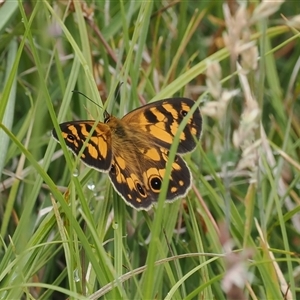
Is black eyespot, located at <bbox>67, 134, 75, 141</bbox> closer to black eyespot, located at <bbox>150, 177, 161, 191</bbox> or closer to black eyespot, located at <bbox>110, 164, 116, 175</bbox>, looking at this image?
black eyespot, located at <bbox>110, 164, 116, 175</bbox>

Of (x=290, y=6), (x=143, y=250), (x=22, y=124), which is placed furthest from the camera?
(x=290, y=6)

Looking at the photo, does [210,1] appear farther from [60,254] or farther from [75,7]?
[60,254]

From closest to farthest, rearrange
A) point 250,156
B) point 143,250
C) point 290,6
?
point 250,156
point 143,250
point 290,6

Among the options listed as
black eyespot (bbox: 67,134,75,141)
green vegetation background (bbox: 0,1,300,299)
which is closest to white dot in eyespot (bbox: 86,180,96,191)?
green vegetation background (bbox: 0,1,300,299)

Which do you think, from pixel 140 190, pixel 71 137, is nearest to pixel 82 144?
pixel 71 137

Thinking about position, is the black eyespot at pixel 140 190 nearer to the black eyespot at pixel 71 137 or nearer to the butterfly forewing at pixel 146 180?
the butterfly forewing at pixel 146 180

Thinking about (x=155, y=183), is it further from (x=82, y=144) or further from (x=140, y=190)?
(x=82, y=144)

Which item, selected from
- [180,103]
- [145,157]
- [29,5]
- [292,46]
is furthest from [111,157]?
[292,46]
